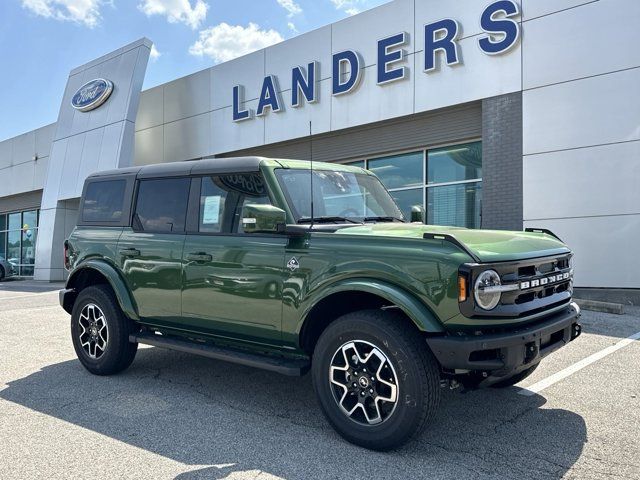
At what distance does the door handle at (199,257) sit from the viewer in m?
4.28

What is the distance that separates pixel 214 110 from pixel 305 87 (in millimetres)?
3898

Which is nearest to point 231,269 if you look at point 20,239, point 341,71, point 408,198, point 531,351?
point 531,351

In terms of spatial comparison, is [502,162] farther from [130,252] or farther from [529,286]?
[130,252]

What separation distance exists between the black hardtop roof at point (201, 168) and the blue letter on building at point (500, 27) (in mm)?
8121

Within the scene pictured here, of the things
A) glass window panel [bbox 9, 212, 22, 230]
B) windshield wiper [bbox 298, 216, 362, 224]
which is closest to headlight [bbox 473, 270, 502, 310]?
windshield wiper [bbox 298, 216, 362, 224]

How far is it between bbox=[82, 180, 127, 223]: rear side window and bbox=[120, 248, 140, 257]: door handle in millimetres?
399

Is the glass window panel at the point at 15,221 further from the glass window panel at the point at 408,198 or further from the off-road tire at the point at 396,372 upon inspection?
the off-road tire at the point at 396,372

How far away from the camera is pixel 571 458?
3.18m

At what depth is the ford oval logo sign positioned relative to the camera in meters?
17.9

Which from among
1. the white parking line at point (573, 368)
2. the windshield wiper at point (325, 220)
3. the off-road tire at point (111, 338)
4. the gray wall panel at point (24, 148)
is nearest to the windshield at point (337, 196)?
the windshield wiper at point (325, 220)

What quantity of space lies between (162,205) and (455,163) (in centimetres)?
855

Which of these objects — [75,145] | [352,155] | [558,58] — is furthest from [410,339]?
[75,145]

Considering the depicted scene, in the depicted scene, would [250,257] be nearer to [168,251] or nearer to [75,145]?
[168,251]

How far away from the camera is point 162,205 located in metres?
4.86
